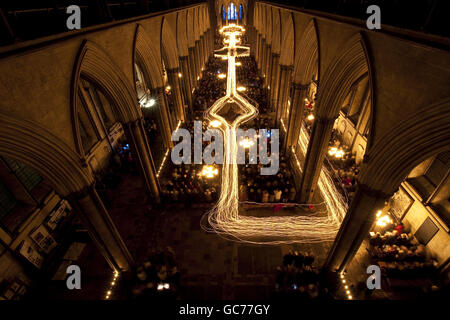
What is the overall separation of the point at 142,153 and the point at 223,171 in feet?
14.5

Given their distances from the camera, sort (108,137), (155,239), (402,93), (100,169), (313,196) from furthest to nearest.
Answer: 1. (108,137)
2. (100,169)
3. (313,196)
4. (155,239)
5. (402,93)

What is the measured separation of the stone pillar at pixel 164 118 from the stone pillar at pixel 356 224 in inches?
396

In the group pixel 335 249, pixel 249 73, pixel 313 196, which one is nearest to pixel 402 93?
pixel 335 249

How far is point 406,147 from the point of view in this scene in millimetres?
4438

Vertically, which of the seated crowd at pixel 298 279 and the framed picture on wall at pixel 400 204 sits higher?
the framed picture on wall at pixel 400 204

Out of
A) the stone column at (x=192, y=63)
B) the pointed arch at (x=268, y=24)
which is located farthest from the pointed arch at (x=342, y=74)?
the stone column at (x=192, y=63)

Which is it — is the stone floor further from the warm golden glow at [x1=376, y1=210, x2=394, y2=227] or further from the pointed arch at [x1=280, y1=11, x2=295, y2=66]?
the pointed arch at [x1=280, y1=11, x2=295, y2=66]

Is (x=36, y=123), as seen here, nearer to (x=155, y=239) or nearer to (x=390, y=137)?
(x=155, y=239)

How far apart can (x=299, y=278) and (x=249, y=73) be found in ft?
70.5

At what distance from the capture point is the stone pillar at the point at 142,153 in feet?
28.5

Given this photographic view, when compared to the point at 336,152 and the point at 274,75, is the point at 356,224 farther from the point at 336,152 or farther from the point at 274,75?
the point at 274,75

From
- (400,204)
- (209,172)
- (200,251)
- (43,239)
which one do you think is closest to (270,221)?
(200,251)

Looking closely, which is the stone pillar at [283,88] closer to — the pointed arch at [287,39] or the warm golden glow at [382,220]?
the pointed arch at [287,39]

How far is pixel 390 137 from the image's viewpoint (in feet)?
15.4
